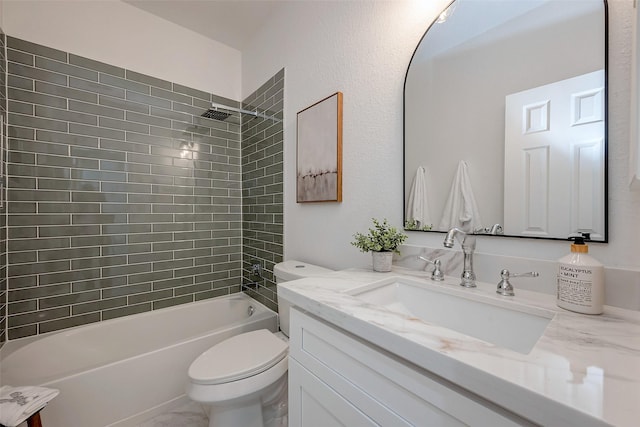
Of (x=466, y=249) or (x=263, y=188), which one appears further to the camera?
(x=263, y=188)

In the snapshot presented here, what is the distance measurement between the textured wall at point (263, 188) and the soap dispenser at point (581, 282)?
5.03 ft

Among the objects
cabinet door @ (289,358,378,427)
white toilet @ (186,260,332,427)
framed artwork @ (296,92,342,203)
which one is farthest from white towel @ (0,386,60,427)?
framed artwork @ (296,92,342,203)

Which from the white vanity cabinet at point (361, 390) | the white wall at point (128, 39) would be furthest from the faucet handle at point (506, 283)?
the white wall at point (128, 39)

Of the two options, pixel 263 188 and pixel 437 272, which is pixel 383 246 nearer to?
pixel 437 272

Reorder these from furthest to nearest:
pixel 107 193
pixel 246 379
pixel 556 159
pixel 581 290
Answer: pixel 107 193 < pixel 246 379 < pixel 556 159 < pixel 581 290

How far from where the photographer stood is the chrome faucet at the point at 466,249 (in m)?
0.83

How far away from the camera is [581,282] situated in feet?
1.96

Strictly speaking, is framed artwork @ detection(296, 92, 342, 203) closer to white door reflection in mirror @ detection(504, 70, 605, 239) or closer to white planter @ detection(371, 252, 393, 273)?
white planter @ detection(371, 252, 393, 273)

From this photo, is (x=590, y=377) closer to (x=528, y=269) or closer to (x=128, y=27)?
(x=528, y=269)

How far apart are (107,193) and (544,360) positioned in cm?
238

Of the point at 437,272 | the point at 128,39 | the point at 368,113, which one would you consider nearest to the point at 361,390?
the point at 437,272

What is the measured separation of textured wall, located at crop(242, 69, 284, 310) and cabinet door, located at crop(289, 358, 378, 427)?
1.05 m

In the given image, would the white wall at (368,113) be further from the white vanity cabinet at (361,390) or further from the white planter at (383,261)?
the white vanity cabinet at (361,390)

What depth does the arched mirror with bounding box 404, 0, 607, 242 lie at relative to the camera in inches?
27.1
